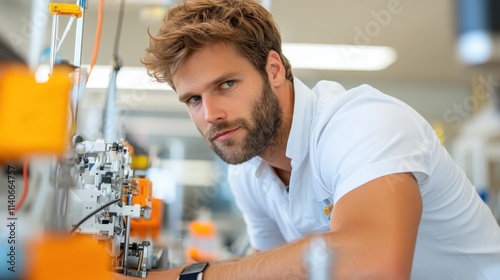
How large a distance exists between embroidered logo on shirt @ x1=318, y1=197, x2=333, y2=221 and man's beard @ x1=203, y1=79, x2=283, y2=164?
245 mm

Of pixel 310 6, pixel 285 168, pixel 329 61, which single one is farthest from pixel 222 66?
pixel 329 61

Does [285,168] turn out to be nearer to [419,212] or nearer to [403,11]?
[419,212]

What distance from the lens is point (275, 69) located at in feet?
5.52

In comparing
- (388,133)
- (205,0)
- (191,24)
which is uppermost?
(205,0)

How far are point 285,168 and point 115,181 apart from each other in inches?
22.9

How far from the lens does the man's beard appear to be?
149 cm

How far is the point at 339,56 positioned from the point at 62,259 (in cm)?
512

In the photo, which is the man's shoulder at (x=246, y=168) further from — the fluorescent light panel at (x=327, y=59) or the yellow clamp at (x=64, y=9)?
the fluorescent light panel at (x=327, y=59)

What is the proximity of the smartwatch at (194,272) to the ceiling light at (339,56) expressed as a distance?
4.14 metres

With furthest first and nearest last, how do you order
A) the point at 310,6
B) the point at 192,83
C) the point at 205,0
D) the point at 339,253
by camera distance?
the point at 310,6
the point at 205,0
the point at 192,83
the point at 339,253

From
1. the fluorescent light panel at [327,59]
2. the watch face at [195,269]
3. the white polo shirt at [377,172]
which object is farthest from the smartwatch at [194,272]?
the fluorescent light panel at [327,59]

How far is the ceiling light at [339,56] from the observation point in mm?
5234

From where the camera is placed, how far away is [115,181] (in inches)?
53.3

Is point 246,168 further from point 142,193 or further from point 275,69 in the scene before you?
point 142,193
